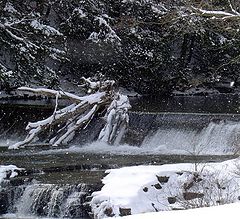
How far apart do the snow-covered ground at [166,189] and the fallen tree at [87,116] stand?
17.0 ft

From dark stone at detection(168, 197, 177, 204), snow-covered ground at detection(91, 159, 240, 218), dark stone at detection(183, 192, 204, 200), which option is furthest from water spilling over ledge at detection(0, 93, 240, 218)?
dark stone at detection(183, 192, 204, 200)

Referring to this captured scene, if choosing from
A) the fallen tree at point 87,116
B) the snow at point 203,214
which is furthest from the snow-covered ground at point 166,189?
the fallen tree at point 87,116

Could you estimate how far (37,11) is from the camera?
21.4 metres

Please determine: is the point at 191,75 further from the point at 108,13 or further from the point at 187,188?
the point at 187,188

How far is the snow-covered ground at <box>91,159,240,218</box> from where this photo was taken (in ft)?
26.9

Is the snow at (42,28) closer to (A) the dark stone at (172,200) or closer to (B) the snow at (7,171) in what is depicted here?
(B) the snow at (7,171)

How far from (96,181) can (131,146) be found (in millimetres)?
4838

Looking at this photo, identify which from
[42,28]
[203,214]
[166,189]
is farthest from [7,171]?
[42,28]

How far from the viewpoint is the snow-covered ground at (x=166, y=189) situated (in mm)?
8211

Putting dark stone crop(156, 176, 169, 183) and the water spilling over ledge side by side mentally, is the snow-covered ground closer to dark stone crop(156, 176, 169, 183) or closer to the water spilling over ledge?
dark stone crop(156, 176, 169, 183)

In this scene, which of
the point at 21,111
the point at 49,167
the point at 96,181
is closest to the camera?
the point at 96,181

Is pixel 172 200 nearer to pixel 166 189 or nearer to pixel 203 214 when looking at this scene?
pixel 166 189

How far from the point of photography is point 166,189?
910 cm

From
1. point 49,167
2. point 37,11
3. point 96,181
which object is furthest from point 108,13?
point 96,181
